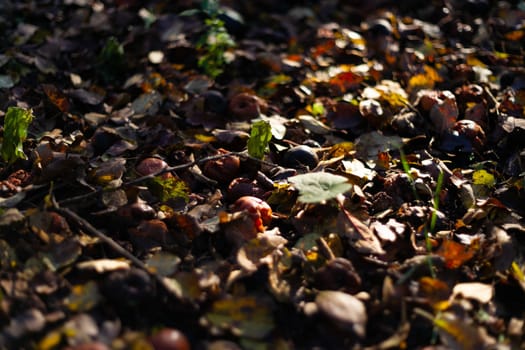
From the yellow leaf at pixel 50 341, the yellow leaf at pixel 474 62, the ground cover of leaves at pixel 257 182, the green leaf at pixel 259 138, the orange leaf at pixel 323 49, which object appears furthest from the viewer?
the orange leaf at pixel 323 49

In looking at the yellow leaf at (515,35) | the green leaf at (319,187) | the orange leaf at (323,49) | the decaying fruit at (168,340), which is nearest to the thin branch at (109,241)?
the decaying fruit at (168,340)

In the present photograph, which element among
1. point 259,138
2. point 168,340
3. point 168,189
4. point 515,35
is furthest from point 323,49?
point 168,340

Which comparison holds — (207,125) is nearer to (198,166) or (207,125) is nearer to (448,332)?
(198,166)

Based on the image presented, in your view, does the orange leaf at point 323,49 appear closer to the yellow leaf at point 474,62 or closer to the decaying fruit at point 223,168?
the yellow leaf at point 474,62


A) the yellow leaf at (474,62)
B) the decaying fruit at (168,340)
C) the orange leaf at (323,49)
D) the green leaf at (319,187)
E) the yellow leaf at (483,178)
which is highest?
the green leaf at (319,187)

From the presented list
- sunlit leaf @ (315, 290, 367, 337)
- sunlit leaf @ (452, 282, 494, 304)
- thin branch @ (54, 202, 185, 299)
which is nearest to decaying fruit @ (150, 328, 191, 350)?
thin branch @ (54, 202, 185, 299)

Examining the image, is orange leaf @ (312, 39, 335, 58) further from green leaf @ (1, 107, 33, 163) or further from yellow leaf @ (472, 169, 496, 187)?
green leaf @ (1, 107, 33, 163)

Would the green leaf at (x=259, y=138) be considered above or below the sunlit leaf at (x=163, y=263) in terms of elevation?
above

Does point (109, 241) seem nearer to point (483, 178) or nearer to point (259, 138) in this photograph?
point (259, 138)
